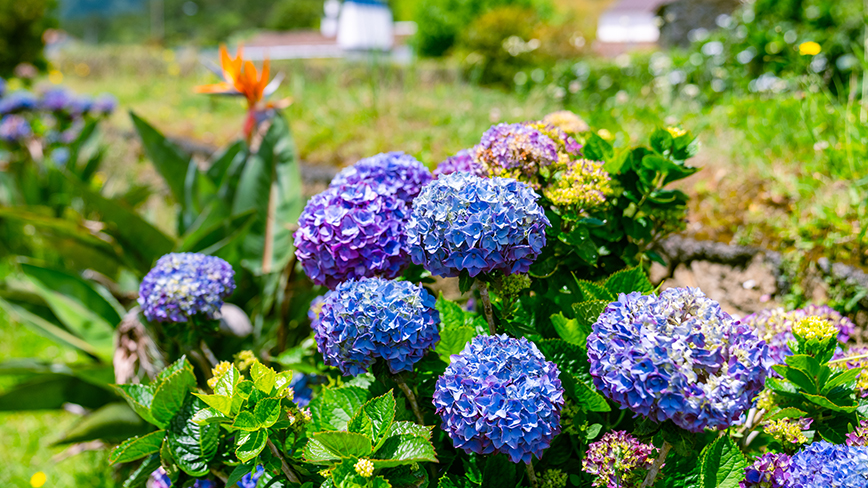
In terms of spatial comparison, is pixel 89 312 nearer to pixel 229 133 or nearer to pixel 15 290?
pixel 15 290

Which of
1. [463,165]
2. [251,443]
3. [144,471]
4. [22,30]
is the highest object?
[463,165]

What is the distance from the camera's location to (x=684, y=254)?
7.27ft

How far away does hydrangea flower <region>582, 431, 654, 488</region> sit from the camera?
0.98 metres

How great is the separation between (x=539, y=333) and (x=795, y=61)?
3730mm

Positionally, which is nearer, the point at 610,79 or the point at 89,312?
the point at 89,312

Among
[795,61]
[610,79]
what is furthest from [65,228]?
[610,79]

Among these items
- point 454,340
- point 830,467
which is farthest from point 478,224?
point 830,467

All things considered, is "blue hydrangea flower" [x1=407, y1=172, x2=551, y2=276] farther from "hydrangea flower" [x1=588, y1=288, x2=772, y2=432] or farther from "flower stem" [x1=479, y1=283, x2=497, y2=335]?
"hydrangea flower" [x1=588, y1=288, x2=772, y2=432]

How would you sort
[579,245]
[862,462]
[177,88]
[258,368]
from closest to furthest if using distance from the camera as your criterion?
[862,462] → [258,368] → [579,245] → [177,88]

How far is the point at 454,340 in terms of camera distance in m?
1.17

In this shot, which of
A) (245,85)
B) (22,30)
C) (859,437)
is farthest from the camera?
(22,30)

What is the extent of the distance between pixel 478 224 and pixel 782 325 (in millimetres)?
850

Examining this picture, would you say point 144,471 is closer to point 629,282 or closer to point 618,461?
point 618,461

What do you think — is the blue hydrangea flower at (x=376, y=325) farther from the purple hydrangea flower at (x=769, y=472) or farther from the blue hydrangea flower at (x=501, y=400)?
the purple hydrangea flower at (x=769, y=472)
